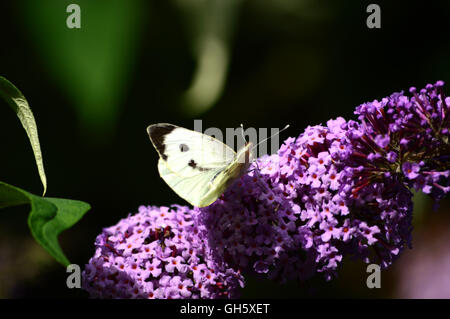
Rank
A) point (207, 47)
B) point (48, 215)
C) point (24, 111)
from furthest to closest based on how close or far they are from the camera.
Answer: point (207, 47), point (24, 111), point (48, 215)

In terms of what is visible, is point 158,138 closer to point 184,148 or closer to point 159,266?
point 184,148

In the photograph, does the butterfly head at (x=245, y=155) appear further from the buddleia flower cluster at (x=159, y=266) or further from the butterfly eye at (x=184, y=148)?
the buddleia flower cluster at (x=159, y=266)

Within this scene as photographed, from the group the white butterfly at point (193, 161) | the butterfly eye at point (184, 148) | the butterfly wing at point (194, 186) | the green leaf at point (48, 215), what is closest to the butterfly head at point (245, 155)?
the white butterfly at point (193, 161)

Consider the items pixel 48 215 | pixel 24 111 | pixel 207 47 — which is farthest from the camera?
pixel 207 47

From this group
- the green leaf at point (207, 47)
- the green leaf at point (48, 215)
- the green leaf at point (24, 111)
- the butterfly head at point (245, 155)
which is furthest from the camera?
the green leaf at point (207, 47)

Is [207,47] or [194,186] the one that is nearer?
[194,186]

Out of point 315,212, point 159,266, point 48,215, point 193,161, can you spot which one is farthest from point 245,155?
point 48,215
